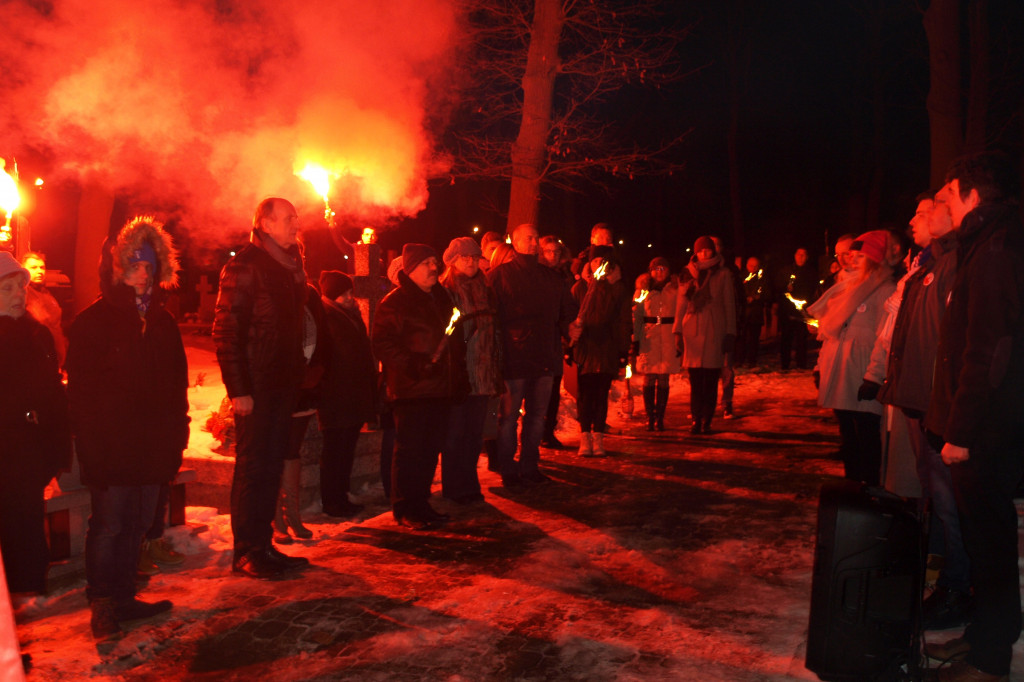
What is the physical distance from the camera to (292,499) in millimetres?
6387

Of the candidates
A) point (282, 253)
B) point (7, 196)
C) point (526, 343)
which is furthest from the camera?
point (526, 343)

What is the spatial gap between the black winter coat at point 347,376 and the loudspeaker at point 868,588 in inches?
159

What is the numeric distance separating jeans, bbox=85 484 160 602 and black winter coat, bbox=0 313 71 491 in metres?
0.29

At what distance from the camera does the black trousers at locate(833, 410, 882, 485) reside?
6359mm

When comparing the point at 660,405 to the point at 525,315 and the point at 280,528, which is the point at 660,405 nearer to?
the point at 525,315

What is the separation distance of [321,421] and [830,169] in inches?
1465

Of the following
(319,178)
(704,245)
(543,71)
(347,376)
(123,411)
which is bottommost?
(123,411)

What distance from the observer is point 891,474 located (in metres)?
5.59

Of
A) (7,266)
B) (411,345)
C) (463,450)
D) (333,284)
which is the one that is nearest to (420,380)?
(411,345)

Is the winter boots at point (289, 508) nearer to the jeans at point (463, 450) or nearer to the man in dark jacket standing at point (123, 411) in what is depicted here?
the jeans at point (463, 450)

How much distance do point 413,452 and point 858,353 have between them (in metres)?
3.28

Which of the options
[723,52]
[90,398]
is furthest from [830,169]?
[90,398]

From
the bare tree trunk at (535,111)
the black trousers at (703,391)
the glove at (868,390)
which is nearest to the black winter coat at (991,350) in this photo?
the glove at (868,390)

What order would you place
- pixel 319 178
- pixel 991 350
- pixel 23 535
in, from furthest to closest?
pixel 319 178, pixel 23 535, pixel 991 350
